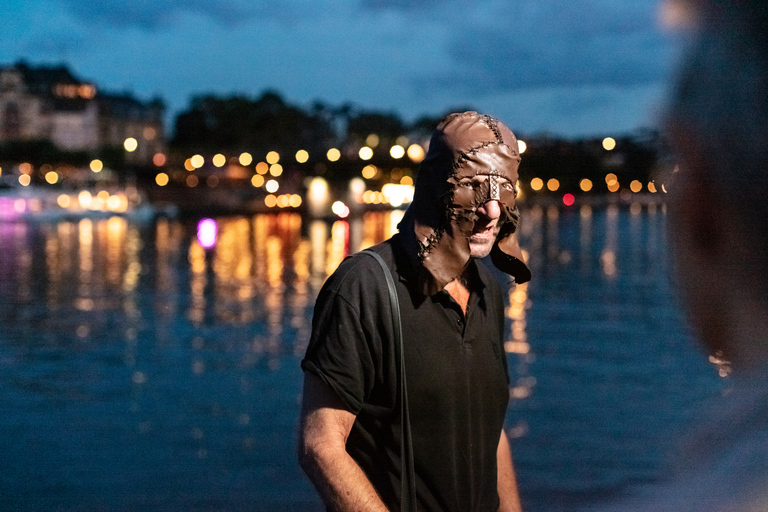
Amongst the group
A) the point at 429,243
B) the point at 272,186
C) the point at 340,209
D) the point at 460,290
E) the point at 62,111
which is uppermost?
the point at 62,111

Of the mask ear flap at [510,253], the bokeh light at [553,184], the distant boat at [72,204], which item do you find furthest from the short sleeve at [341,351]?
the bokeh light at [553,184]

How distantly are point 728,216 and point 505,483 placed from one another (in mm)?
2432

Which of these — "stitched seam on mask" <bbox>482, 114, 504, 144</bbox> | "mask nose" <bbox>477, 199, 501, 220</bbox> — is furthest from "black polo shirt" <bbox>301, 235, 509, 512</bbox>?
"stitched seam on mask" <bbox>482, 114, 504, 144</bbox>

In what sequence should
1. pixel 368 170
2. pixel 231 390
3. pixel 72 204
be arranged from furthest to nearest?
1. pixel 368 170
2. pixel 72 204
3. pixel 231 390

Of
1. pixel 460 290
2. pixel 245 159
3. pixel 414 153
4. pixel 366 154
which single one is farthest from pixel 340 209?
pixel 460 290

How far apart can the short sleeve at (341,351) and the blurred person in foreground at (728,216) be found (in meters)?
1.85

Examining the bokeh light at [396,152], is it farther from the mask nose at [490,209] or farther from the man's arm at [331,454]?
the man's arm at [331,454]

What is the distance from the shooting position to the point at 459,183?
300cm

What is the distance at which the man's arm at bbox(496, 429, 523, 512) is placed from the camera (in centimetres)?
325

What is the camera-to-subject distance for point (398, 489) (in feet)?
9.45

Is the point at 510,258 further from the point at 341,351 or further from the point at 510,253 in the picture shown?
the point at 341,351

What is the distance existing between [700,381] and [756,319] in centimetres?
1316

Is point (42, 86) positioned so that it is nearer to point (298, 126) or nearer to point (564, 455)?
point (298, 126)

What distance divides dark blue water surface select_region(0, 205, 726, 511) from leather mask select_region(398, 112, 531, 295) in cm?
90
